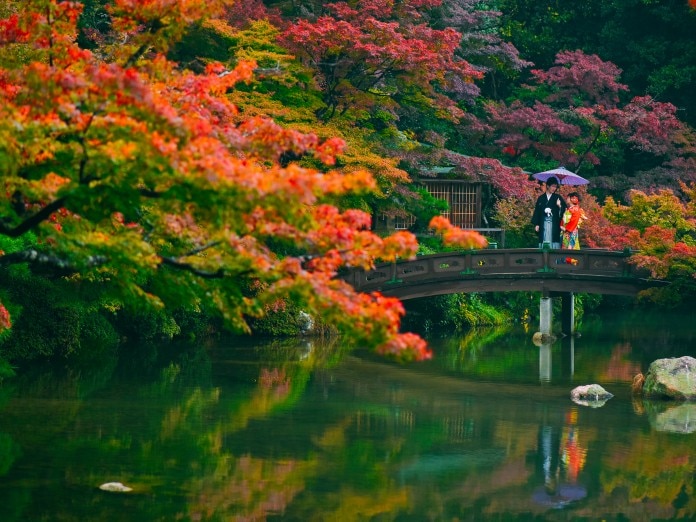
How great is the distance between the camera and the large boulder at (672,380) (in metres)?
18.7

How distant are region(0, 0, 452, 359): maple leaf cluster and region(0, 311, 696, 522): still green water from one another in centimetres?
273

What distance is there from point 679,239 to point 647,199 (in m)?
1.08

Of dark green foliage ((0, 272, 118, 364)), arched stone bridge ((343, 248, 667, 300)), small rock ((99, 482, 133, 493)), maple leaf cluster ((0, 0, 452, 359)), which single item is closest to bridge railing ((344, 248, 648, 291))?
arched stone bridge ((343, 248, 667, 300))

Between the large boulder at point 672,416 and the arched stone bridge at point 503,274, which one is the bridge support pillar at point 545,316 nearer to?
the arched stone bridge at point 503,274

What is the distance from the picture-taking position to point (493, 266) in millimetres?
26641

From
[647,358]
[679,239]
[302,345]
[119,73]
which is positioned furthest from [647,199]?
[119,73]

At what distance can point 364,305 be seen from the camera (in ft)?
32.7

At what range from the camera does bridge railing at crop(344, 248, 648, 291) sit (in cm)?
2606

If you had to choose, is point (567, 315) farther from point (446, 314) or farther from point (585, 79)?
point (585, 79)

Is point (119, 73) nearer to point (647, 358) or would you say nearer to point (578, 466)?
point (578, 466)

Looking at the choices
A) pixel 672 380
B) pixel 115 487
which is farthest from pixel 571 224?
pixel 115 487

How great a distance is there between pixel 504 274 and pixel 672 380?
26.4 ft

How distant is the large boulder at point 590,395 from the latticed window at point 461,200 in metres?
12.7

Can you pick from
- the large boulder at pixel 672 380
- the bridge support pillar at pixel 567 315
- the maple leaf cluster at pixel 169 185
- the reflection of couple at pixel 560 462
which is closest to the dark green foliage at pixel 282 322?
the bridge support pillar at pixel 567 315
